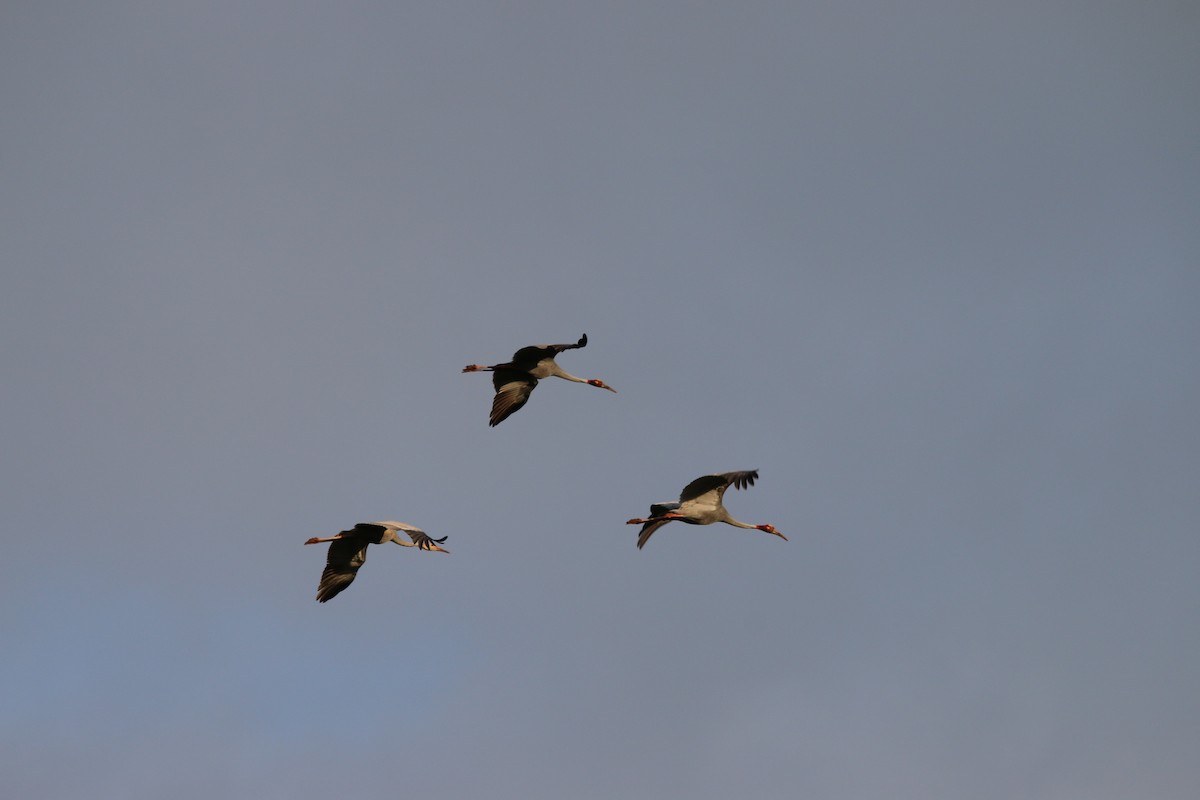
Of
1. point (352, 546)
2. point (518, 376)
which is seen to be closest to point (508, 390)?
point (518, 376)

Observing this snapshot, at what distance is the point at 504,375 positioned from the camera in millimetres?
50344

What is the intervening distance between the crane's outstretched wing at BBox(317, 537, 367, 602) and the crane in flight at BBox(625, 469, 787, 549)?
25.5 ft

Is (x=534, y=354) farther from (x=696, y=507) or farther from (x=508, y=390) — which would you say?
(x=696, y=507)

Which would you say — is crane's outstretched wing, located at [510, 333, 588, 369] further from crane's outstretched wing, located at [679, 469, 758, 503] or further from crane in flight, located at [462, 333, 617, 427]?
crane's outstretched wing, located at [679, 469, 758, 503]

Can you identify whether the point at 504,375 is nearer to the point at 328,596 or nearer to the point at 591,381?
the point at 591,381

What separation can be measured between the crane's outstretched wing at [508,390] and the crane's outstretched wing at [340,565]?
5.03 meters

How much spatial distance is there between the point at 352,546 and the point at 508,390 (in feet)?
19.8

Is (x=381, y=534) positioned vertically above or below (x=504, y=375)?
below

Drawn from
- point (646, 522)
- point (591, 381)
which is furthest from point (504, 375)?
point (646, 522)

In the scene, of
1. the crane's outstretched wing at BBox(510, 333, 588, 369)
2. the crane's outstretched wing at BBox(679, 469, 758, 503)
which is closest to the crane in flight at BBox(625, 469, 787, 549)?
the crane's outstretched wing at BBox(679, 469, 758, 503)

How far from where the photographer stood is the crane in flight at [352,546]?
48062 millimetres

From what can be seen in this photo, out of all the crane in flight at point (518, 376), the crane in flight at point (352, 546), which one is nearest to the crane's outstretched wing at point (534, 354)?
the crane in flight at point (518, 376)

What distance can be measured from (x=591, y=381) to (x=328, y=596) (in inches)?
384

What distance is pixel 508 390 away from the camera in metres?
50.5
